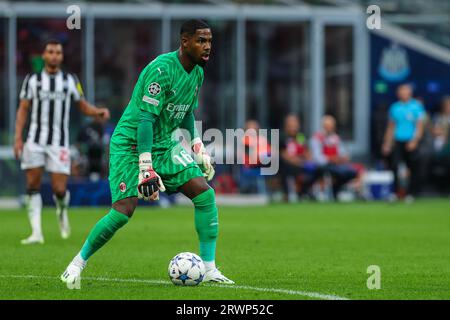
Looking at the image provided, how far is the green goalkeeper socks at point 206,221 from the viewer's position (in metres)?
8.42

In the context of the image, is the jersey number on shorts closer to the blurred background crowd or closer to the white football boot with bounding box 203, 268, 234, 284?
the white football boot with bounding box 203, 268, 234, 284

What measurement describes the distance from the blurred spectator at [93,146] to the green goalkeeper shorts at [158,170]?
13.7 meters

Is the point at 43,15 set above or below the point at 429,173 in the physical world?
above

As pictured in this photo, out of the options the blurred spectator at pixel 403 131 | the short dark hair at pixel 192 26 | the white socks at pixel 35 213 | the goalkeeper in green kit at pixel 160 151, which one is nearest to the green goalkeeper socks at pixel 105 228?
the goalkeeper in green kit at pixel 160 151

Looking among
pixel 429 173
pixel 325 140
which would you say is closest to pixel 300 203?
pixel 325 140

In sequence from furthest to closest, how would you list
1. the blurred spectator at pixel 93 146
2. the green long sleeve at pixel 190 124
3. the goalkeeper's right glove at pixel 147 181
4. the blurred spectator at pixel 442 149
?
the blurred spectator at pixel 442 149 → the blurred spectator at pixel 93 146 → the green long sleeve at pixel 190 124 → the goalkeeper's right glove at pixel 147 181

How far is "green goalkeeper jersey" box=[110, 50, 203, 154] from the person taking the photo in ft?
26.3

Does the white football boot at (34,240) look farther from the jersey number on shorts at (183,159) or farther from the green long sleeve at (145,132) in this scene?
A: the green long sleeve at (145,132)

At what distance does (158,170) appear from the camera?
840cm

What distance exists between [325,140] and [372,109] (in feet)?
12.3

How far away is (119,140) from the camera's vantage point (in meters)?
8.25

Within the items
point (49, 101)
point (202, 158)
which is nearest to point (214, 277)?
point (202, 158)
